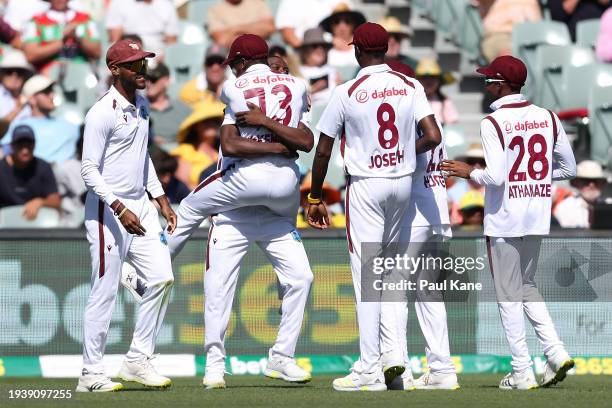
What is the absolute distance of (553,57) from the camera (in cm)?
1684

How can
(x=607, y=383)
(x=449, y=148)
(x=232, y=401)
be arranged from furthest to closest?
1. (x=449, y=148)
2. (x=607, y=383)
3. (x=232, y=401)

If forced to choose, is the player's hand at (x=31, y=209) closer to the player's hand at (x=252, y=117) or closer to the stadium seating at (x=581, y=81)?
the player's hand at (x=252, y=117)

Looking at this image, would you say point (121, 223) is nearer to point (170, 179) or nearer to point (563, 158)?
point (563, 158)

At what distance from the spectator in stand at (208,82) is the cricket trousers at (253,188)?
648 cm

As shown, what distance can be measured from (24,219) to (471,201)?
4218 mm

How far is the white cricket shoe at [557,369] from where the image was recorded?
947cm

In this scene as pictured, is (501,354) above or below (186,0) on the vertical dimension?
below

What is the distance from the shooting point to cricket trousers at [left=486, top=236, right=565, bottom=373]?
9.60 m

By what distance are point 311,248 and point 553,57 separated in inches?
220

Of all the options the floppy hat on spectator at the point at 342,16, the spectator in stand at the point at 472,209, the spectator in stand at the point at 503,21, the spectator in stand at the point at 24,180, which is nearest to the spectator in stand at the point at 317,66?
the floppy hat on spectator at the point at 342,16

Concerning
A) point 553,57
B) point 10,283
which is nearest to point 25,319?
point 10,283

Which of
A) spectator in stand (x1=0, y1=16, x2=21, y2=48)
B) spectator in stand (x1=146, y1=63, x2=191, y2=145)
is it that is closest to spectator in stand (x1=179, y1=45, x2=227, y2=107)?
spectator in stand (x1=146, y1=63, x2=191, y2=145)

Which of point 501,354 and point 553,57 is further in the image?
point 553,57

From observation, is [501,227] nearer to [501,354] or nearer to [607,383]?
[607,383]
